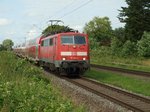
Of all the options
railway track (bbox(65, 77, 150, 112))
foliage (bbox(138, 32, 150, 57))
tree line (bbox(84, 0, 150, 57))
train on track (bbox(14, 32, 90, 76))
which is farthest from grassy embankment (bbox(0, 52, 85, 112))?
tree line (bbox(84, 0, 150, 57))

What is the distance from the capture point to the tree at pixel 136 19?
62.8 meters

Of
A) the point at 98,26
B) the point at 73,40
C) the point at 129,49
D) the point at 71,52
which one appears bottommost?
the point at 71,52

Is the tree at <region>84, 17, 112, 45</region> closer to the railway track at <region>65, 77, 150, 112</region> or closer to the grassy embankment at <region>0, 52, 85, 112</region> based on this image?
the railway track at <region>65, 77, 150, 112</region>

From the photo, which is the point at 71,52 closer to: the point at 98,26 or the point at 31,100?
the point at 31,100

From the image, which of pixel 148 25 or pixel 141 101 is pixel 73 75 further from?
pixel 148 25

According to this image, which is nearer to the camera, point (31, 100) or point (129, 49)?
point (31, 100)

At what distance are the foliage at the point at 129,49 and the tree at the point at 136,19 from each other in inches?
68.4

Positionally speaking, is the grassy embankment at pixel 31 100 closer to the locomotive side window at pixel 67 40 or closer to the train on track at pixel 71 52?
the train on track at pixel 71 52

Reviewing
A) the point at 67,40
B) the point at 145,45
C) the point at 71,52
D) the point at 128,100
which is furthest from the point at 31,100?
the point at 145,45

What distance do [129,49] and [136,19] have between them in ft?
15.3

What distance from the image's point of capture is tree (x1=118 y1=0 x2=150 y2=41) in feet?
206

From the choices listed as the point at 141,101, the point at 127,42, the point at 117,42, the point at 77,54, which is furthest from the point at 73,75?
the point at 117,42

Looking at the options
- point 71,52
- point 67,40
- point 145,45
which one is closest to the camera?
point 71,52

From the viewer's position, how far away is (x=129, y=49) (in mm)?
62781
